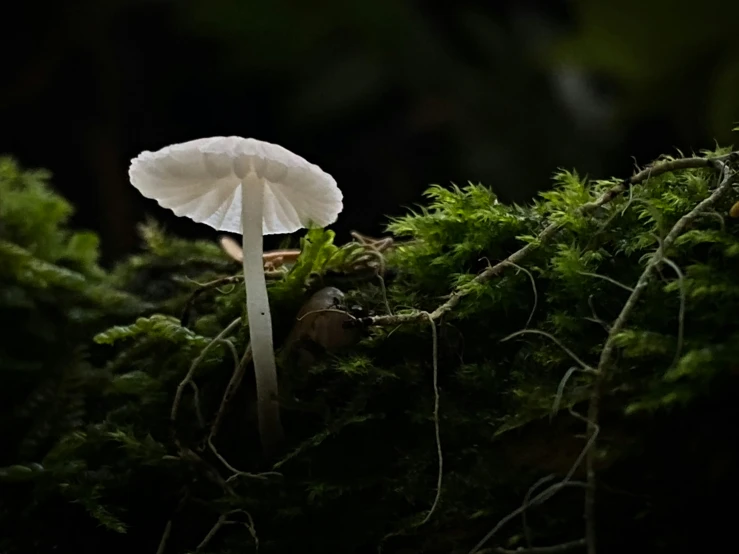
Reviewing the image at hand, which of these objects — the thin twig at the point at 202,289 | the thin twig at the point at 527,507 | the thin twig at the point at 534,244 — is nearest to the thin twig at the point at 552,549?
the thin twig at the point at 527,507

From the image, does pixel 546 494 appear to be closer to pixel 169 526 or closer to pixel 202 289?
pixel 169 526

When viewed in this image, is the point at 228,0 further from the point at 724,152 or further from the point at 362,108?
the point at 724,152

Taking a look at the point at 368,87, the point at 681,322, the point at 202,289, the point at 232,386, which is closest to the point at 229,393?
the point at 232,386

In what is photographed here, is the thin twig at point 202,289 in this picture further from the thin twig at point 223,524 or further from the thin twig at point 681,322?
the thin twig at point 681,322

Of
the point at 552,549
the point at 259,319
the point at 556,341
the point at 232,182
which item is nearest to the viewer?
the point at 552,549

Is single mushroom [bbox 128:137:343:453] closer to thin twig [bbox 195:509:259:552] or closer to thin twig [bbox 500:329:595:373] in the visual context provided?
thin twig [bbox 195:509:259:552]

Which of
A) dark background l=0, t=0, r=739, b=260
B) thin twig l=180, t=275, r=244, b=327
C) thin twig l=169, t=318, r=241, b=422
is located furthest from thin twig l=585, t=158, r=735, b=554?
dark background l=0, t=0, r=739, b=260
